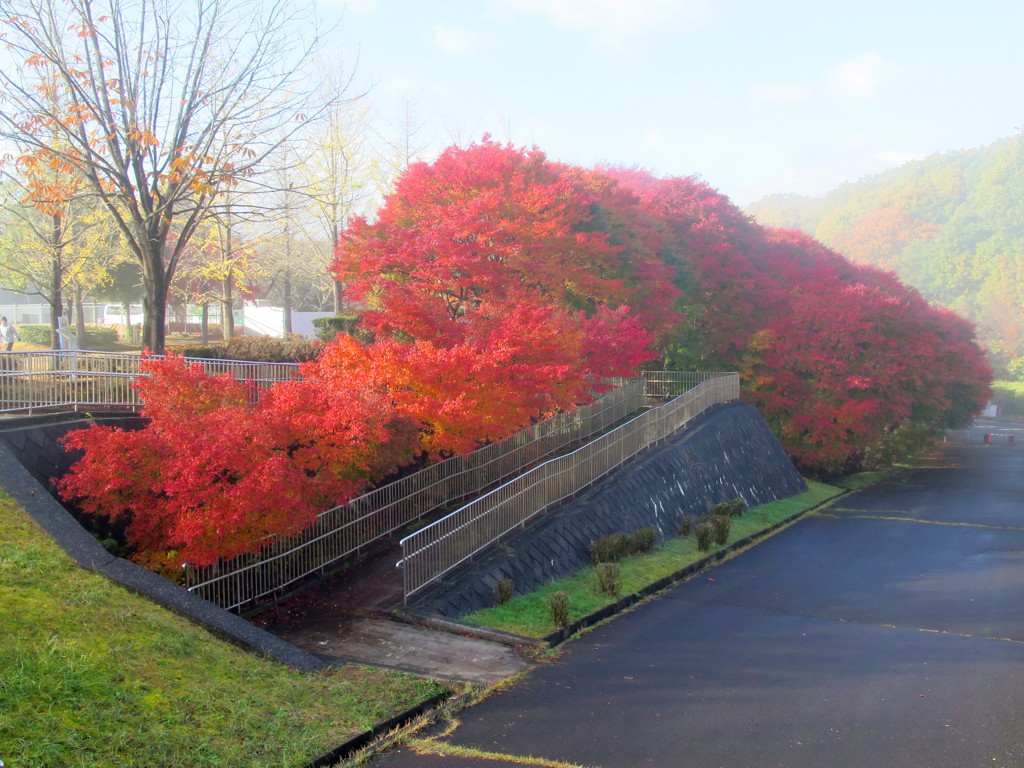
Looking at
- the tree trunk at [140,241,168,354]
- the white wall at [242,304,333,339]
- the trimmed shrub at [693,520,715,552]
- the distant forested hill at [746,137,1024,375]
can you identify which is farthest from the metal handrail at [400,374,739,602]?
the distant forested hill at [746,137,1024,375]

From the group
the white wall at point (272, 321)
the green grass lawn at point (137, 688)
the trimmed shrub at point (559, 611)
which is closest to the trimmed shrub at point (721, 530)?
the trimmed shrub at point (559, 611)

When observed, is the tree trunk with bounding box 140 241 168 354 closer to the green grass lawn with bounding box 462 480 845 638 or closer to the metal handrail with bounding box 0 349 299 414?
the metal handrail with bounding box 0 349 299 414

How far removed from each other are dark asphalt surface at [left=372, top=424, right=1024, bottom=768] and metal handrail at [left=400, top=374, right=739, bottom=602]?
2.56m

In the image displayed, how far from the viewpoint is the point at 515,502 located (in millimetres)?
13703

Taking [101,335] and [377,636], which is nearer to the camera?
[377,636]

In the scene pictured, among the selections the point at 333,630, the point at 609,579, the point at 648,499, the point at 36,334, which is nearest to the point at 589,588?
the point at 609,579

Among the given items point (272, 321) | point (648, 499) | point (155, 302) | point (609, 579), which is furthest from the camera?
point (272, 321)

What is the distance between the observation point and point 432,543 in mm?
11523

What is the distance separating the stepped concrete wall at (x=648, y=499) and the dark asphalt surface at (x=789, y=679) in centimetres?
188

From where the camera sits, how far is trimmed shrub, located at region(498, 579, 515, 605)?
11.6 metres

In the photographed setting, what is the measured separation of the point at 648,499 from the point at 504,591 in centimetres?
658

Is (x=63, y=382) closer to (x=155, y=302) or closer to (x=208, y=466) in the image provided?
(x=208, y=466)

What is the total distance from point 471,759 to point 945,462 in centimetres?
4021

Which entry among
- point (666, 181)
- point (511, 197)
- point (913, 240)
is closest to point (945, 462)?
point (666, 181)
